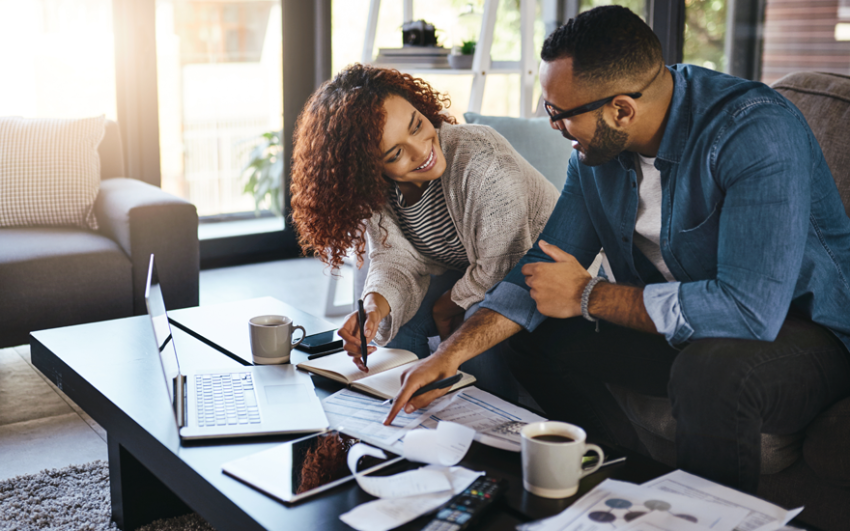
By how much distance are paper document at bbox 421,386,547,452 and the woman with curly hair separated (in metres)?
0.30

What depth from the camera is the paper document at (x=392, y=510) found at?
85 centimetres

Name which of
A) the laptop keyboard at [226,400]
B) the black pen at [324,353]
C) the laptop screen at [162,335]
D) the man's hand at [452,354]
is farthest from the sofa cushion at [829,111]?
the laptop screen at [162,335]

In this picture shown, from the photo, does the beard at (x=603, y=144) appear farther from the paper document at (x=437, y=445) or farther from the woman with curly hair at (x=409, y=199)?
the paper document at (x=437, y=445)

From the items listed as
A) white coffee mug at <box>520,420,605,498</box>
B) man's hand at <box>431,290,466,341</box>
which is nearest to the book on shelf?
man's hand at <box>431,290,466,341</box>

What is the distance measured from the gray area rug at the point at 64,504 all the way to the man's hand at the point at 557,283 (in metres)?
0.78

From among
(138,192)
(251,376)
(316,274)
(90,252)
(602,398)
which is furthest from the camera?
(316,274)

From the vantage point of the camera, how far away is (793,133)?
1.18 m

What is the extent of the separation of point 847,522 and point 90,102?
3.48m

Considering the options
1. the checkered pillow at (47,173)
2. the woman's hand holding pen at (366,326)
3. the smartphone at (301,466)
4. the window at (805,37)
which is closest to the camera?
the smartphone at (301,466)

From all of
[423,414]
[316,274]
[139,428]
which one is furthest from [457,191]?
[316,274]

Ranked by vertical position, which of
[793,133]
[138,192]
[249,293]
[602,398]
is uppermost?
[793,133]

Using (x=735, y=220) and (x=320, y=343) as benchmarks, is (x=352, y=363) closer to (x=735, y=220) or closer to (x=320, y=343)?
(x=320, y=343)

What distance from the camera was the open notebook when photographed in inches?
49.8

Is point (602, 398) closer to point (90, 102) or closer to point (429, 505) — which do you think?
point (429, 505)
